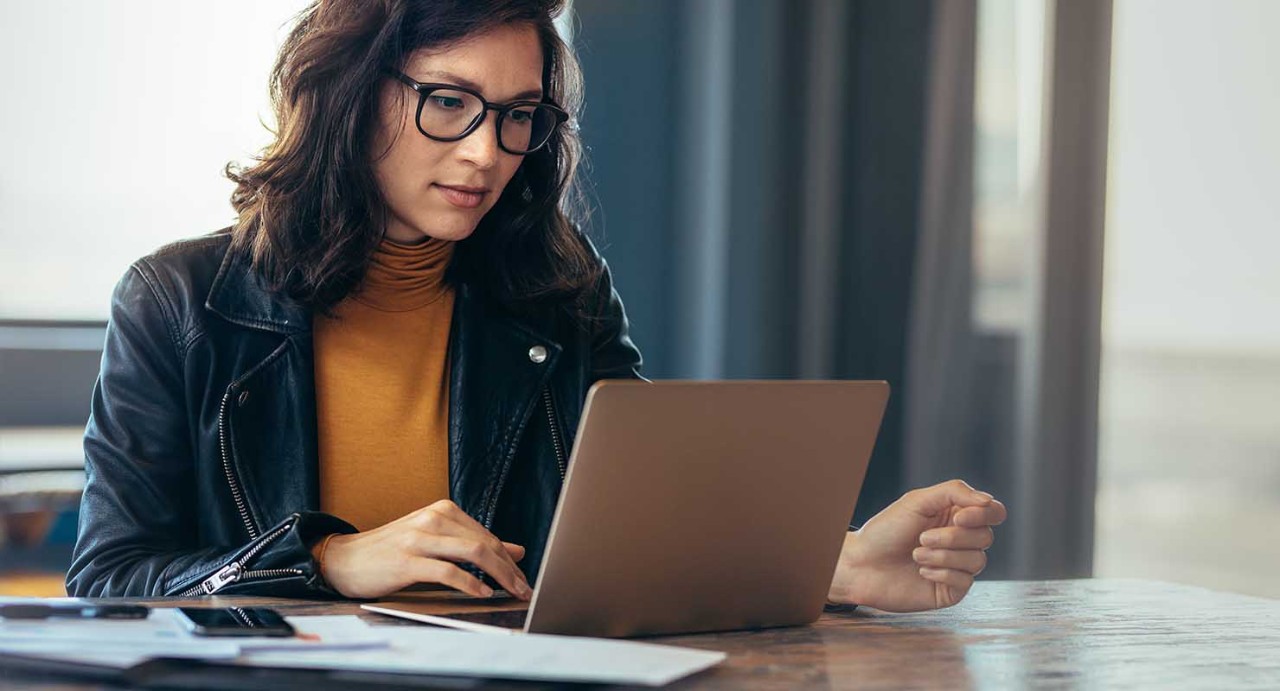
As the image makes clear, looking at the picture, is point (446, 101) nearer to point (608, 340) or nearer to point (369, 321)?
point (369, 321)

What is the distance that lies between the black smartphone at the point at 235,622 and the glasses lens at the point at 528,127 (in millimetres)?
772

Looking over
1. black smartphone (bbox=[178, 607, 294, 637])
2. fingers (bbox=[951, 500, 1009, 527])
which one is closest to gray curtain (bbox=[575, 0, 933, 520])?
fingers (bbox=[951, 500, 1009, 527])

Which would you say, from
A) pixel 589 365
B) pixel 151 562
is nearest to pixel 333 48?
pixel 589 365

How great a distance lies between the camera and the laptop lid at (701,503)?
3.09ft

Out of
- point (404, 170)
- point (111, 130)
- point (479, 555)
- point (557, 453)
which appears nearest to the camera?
point (479, 555)

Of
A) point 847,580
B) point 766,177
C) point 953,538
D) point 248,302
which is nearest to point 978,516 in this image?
point 953,538

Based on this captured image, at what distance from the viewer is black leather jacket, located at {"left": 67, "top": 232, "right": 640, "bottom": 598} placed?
4.33 ft

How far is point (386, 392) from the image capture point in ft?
5.48

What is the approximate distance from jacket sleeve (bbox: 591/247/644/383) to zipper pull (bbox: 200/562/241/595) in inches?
27.3

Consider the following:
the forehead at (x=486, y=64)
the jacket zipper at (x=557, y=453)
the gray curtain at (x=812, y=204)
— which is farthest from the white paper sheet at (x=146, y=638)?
the gray curtain at (x=812, y=204)

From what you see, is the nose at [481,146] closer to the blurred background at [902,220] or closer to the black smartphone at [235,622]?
the black smartphone at [235,622]

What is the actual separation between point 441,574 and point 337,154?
2.27 ft

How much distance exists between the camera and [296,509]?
5.03ft

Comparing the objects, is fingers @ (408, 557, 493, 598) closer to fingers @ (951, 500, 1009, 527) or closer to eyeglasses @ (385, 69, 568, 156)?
fingers @ (951, 500, 1009, 527)
